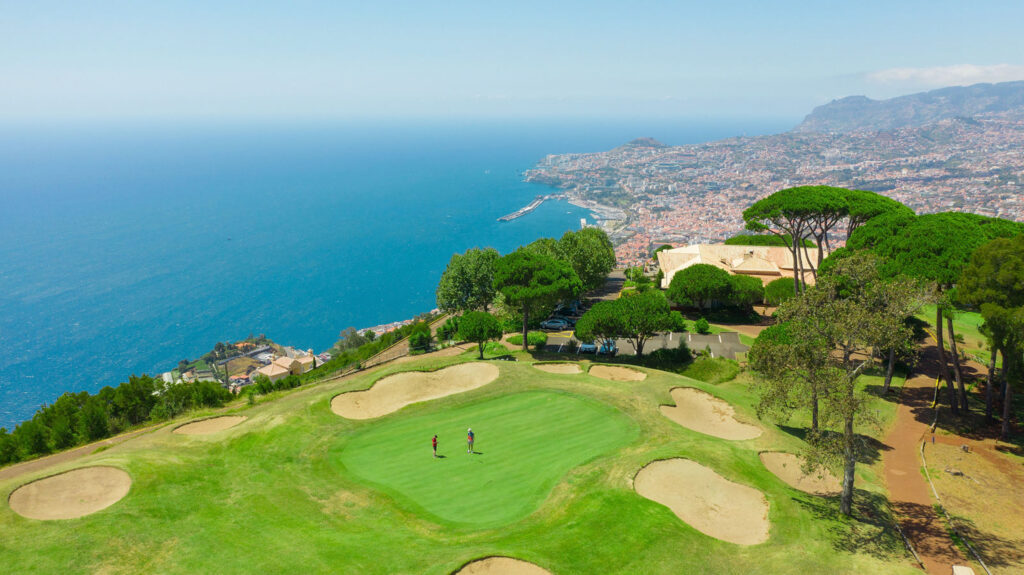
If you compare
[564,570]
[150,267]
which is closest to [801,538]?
[564,570]

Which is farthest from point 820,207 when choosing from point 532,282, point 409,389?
point 409,389

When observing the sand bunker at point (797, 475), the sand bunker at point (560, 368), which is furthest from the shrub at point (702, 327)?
the sand bunker at point (797, 475)

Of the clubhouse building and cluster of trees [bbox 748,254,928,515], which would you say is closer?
cluster of trees [bbox 748,254,928,515]

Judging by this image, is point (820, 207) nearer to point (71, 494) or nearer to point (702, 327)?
point (702, 327)

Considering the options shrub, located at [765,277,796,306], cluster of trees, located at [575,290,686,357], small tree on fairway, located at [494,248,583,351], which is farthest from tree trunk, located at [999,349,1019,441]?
small tree on fairway, located at [494,248,583,351]

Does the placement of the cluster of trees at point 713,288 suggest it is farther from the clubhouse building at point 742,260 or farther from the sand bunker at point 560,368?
the sand bunker at point 560,368

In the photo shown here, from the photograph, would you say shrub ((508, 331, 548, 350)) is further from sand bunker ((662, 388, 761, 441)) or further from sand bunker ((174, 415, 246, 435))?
sand bunker ((174, 415, 246, 435))
